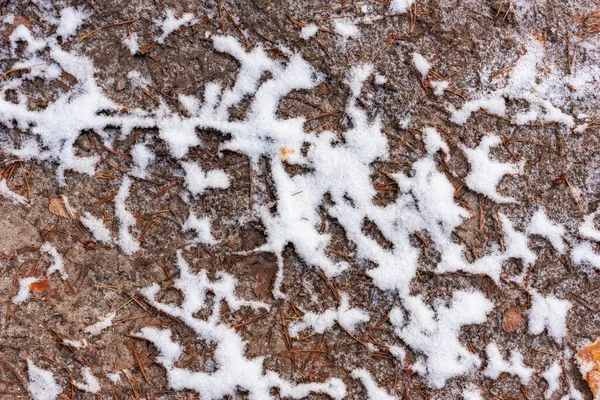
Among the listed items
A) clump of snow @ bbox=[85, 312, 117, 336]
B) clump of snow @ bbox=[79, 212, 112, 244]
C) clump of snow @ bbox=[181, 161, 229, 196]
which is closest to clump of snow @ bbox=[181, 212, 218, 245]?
clump of snow @ bbox=[181, 161, 229, 196]

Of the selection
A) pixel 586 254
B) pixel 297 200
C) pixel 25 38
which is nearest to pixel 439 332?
pixel 586 254

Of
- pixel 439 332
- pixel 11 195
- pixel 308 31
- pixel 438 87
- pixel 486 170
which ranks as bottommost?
pixel 439 332

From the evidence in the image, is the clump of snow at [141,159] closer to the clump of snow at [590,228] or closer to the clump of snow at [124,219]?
the clump of snow at [124,219]

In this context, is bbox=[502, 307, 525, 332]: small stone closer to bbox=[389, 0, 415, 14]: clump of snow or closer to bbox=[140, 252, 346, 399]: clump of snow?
bbox=[140, 252, 346, 399]: clump of snow

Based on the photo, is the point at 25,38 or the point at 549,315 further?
the point at 549,315

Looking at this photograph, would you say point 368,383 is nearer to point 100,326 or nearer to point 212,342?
point 212,342

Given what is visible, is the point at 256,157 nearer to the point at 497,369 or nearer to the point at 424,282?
the point at 424,282

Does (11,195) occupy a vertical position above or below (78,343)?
above
